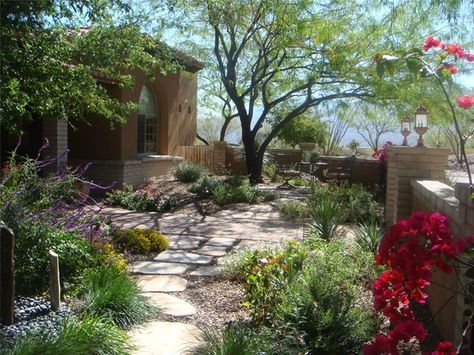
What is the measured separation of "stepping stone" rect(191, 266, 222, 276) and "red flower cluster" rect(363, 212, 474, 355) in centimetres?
338

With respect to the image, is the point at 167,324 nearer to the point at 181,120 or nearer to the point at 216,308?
the point at 216,308

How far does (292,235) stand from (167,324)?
14.3 feet

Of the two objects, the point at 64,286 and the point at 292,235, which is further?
the point at 292,235

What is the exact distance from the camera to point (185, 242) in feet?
25.7

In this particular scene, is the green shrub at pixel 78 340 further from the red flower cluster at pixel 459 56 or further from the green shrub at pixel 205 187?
the green shrub at pixel 205 187

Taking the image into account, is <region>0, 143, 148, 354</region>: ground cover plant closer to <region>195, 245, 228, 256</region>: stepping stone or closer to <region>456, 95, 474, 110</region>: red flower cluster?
<region>195, 245, 228, 256</region>: stepping stone

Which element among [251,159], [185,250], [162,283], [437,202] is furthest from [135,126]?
[437,202]

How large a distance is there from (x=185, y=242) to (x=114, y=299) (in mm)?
3573

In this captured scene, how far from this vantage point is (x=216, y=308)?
4.90 metres

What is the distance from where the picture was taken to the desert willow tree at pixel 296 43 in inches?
511

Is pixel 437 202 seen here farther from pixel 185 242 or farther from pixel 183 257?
pixel 185 242

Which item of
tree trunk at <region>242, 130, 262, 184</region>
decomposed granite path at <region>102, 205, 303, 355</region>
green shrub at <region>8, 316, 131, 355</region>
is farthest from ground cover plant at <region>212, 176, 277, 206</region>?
green shrub at <region>8, 316, 131, 355</region>

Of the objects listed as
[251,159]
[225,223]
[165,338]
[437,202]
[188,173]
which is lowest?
[165,338]

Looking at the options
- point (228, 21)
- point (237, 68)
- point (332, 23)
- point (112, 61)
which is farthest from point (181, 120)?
point (112, 61)
